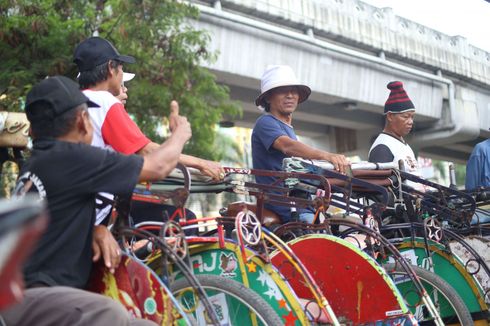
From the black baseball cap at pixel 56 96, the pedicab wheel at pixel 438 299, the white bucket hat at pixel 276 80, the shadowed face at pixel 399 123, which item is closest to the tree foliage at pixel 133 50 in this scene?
the white bucket hat at pixel 276 80

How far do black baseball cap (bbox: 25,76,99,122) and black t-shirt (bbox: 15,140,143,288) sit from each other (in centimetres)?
16

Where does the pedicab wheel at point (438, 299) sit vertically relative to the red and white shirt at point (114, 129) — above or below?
below

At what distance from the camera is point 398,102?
268 inches

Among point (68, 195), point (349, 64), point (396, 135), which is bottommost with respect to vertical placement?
point (68, 195)

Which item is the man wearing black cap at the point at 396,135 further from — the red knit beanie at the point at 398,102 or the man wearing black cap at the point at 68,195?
the man wearing black cap at the point at 68,195

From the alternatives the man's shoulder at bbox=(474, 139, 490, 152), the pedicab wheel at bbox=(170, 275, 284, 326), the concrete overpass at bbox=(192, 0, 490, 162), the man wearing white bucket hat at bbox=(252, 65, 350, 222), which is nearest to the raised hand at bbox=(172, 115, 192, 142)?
the pedicab wheel at bbox=(170, 275, 284, 326)

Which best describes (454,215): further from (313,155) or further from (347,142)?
(347,142)

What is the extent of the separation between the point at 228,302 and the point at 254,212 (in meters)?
1.01

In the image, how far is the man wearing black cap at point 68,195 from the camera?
3.14 metres

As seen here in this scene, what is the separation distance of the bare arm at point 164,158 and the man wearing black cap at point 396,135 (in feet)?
9.53

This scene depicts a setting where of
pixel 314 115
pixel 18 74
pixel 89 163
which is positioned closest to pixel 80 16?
pixel 18 74

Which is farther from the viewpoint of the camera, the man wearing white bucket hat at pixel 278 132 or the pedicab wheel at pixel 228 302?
the man wearing white bucket hat at pixel 278 132

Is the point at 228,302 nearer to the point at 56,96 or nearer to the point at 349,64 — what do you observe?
the point at 56,96

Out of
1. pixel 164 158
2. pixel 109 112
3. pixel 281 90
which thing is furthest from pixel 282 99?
pixel 164 158
